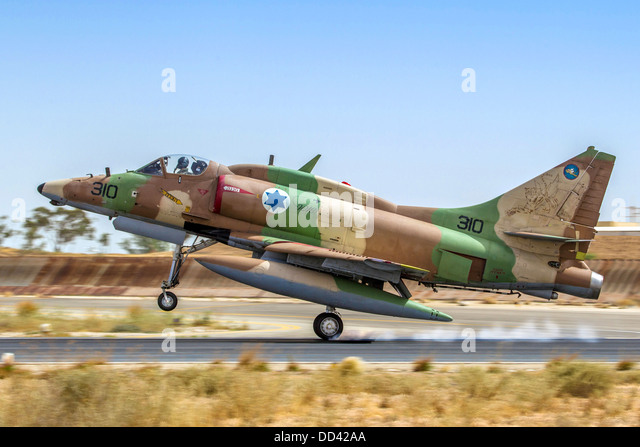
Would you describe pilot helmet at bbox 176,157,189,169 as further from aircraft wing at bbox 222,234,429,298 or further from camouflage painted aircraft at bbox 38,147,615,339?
aircraft wing at bbox 222,234,429,298

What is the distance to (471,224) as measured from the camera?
64.3 ft

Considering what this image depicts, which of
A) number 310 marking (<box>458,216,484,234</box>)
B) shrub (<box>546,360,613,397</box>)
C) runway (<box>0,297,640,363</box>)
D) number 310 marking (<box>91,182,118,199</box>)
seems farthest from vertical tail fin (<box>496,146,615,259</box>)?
number 310 marking (<box>91,182,118,199</box>)

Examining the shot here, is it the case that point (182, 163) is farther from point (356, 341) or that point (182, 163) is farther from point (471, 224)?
point (471, 224)

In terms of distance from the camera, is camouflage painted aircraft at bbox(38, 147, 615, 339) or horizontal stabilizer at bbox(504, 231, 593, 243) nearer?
camouflage painted aircraft at bbox(38, 147, 615, 339)

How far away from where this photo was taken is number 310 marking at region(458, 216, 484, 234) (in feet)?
64.1

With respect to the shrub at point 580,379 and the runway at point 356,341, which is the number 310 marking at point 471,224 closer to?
the runway at point 356,341

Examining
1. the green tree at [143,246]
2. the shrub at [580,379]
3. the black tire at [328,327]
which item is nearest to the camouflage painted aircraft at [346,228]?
the black tire at [328,327]

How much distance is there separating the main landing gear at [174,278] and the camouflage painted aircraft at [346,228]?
38 millimetres

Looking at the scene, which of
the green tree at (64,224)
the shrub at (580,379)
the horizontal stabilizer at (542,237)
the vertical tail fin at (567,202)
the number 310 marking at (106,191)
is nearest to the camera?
the shrub at (580,379)

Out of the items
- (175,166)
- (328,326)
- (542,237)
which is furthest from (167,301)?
(542,237)

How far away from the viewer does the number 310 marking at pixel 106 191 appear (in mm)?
18203

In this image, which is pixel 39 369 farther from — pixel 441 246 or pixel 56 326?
pixel 441 246

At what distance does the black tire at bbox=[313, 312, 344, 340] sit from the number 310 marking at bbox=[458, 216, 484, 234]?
4.64 m
